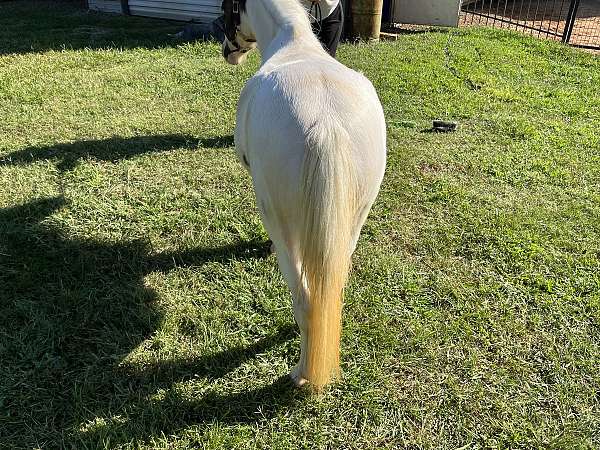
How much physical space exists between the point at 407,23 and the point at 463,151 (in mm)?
5204

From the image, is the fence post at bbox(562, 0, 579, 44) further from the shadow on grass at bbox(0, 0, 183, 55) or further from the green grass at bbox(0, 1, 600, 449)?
the shadow on grass at bbox(0, 0, 183, 55)

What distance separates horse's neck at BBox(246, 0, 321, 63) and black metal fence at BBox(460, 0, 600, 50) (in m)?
6.92

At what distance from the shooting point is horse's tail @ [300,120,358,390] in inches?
62.4

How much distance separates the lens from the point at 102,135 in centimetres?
446

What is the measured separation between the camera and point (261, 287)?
2.78 m

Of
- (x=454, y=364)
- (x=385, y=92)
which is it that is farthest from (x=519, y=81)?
(x=454, y=364)

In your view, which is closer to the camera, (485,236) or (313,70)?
(313,70)

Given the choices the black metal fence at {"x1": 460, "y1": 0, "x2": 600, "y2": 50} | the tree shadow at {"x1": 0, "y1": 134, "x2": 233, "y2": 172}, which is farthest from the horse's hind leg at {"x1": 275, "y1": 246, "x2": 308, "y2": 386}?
the black metal fence at {"x1": 460, "y1": 0, "x2": 600, "y2": 50}

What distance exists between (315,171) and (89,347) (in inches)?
64.4

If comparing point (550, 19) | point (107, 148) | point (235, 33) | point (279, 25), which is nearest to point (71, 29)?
point (107, 148)

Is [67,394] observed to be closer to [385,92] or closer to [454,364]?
[454,364]

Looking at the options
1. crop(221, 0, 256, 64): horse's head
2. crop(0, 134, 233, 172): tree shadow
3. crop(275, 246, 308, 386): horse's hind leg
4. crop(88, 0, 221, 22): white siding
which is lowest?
crop(0, 134, 233, 172): tree shadow

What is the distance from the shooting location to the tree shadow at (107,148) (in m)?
4.02

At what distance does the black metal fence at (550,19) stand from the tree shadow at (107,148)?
667cm
